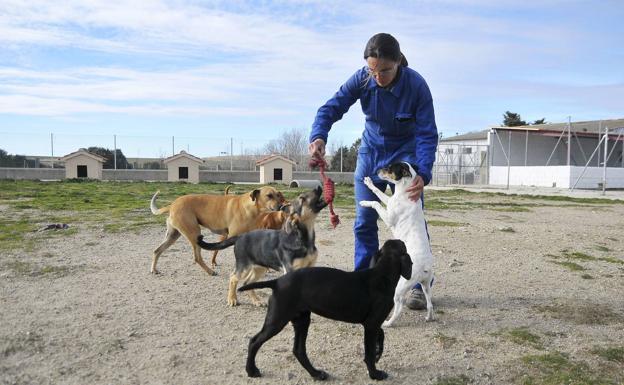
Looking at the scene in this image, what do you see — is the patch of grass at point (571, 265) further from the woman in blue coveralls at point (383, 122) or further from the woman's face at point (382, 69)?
the woman's face at point (382, 69)

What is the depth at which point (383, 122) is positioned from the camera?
16.3 ft

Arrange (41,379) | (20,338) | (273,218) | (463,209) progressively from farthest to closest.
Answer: (463,209)
(273,218)
(20,338)
(41,379)

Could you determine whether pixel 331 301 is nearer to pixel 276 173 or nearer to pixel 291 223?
pixel 291 223

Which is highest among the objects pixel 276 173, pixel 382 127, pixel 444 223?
pixel 382 127

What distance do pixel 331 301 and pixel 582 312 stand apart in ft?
9.86

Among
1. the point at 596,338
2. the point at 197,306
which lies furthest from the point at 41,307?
the point at 596,338

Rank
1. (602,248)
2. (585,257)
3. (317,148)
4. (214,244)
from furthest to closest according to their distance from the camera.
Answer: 1. (602,248)
2. (585,257)
3. (214,244)
4. (317,148)

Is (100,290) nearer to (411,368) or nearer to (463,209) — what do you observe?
(411,368)

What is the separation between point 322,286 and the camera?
3385 mm

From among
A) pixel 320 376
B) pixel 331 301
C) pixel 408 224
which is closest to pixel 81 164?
pixel 408 224

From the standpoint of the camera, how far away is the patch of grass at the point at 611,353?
12.6 feet

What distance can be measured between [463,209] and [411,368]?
1201 centimetres

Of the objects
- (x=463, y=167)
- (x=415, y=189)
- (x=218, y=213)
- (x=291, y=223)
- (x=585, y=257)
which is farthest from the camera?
(x=463, y=167)

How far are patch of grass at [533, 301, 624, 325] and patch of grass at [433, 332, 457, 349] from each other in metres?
1.28
